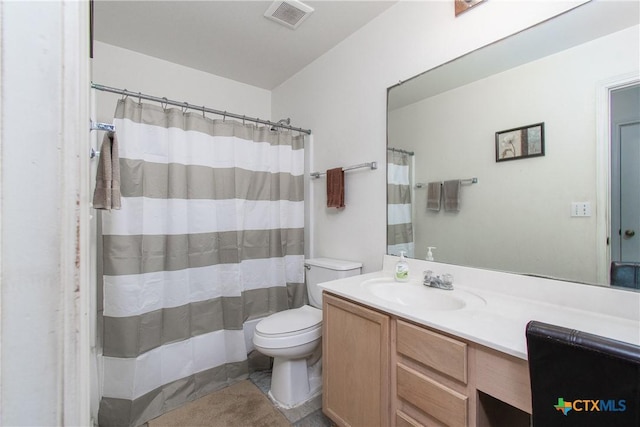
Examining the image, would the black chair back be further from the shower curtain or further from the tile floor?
the shower curtain

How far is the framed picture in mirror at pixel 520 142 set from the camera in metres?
1.18

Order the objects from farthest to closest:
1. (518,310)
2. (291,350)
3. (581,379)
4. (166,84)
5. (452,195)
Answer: (166,84) → (291,350) → (452,195) → (518,310) → (581,379)

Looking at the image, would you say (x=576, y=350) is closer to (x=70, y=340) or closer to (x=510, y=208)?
(x=510, y=208)

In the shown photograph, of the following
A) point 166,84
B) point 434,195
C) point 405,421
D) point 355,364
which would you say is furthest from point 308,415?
point 166,84

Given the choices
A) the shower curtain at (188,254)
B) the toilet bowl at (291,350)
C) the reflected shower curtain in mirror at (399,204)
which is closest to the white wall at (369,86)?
the reflected shower curtain in mirror at (399,204)

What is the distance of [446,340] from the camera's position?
3.09ft

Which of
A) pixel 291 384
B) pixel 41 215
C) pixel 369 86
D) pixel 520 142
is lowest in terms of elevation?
pixel 291 384

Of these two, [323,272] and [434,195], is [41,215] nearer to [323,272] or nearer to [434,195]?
[434,195]

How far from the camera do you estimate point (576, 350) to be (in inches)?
25.7

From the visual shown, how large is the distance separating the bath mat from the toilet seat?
409 mm

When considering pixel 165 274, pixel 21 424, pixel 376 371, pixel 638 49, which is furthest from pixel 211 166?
pixel 638 49

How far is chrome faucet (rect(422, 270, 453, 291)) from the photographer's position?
1.36m

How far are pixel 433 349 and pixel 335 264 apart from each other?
3.40 feet

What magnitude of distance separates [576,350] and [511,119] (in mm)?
1003
